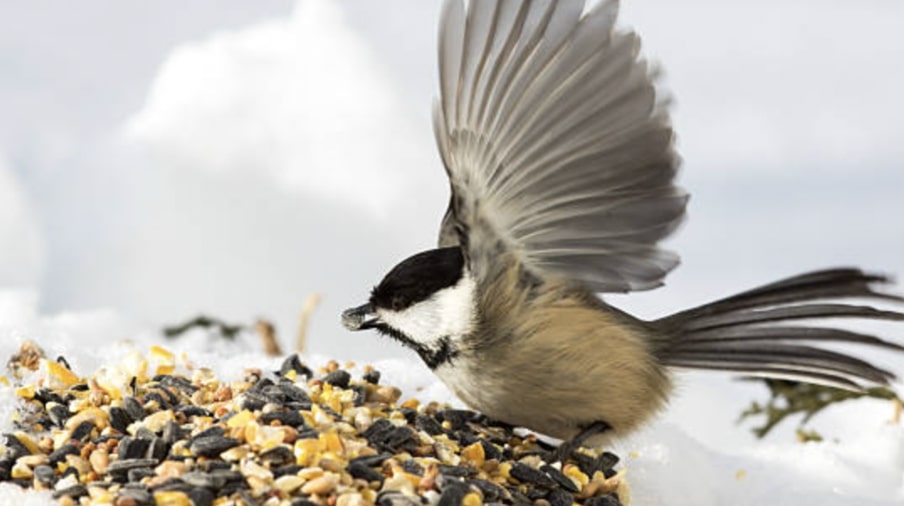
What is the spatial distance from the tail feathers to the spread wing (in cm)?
21

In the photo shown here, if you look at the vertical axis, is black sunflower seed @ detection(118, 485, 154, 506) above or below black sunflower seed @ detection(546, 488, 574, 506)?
above

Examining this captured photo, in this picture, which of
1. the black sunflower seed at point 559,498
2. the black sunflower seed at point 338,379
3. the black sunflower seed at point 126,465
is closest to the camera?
the black sunflower seed at point 126,465

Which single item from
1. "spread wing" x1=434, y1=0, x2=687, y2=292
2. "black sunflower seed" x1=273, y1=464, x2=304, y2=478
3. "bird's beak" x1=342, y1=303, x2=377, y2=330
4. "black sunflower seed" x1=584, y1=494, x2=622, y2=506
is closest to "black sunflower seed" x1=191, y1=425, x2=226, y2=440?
"black sunflower seed" x1=273, y1=464, x2=304, y2=478

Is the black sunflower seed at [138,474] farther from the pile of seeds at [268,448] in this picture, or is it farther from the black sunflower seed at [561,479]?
the black sunflower seed at [561,479]

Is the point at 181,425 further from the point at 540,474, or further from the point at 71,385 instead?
the point at 540,474

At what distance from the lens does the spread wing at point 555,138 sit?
1521mm

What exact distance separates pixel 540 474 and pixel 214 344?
1020 millimetres

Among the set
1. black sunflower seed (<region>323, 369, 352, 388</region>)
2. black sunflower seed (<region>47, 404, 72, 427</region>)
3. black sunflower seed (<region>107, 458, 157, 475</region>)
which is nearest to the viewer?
black sunflower seed (<region>107, 458, 157, 475</region>)

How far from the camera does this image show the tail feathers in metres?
1.76

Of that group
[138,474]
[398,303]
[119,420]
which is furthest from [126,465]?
[398,303]

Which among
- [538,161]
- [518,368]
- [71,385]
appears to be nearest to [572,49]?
[538,161]

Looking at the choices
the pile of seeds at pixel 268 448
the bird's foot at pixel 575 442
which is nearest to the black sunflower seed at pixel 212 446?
the pile of seeds at pixel 268 448

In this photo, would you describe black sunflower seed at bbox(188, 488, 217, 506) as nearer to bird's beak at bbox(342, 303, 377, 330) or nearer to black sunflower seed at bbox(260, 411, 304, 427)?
black sunflower seed at bbox(260, 411, 304, 427)

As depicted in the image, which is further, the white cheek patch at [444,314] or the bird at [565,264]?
the white cheek patch at [444,314]
